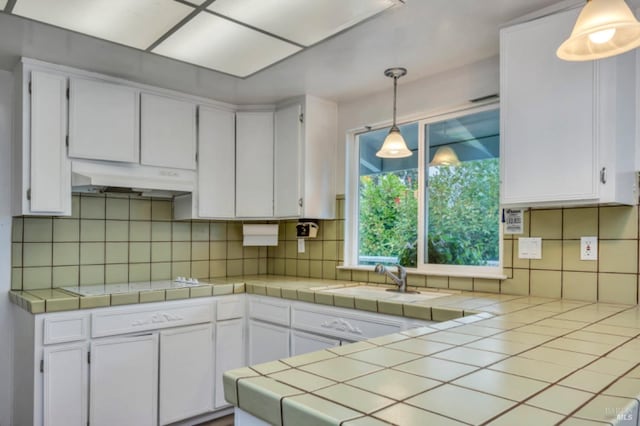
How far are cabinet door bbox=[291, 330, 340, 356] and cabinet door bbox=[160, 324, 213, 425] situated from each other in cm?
56

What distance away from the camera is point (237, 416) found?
A: 933 millimetres

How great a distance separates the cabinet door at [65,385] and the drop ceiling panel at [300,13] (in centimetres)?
179

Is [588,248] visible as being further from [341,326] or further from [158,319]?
[158,319]

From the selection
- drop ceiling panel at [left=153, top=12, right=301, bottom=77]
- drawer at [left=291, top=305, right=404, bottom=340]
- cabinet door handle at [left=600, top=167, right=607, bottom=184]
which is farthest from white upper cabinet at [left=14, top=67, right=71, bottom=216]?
cabinet door handle at [left=600, top=167, right=607, bottom=184]

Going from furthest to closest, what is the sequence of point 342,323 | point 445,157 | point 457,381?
1. point 445,157
2. point 342,323
3. point 457,381

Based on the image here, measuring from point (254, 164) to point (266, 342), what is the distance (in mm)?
1266

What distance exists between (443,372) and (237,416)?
445 millimetres

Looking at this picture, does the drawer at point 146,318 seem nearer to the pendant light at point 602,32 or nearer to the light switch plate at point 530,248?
the light switch plate at point 530,248

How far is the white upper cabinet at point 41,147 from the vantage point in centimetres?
235

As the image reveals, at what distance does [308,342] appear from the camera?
8.20 feet

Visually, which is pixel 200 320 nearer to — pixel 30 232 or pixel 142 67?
pixel 30 232


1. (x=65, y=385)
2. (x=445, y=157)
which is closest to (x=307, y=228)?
(x=445, y=157)

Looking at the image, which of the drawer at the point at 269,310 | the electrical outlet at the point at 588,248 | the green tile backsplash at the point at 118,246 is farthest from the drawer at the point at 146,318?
the electrical outlet at the point at 588,248

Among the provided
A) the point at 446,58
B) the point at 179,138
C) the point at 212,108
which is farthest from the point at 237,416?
the point at 212,108
